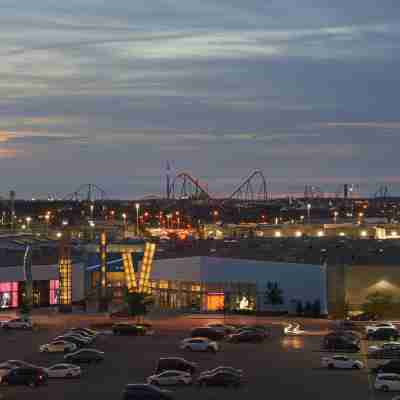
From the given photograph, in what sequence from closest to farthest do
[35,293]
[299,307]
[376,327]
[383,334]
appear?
[383,334] < [376,327] < [299,307] < [35,293]

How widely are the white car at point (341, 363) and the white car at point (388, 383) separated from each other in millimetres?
1251

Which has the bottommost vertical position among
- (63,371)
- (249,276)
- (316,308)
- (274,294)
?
(63,371)

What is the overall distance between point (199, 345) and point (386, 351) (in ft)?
7.90

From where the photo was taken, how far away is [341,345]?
12.9m

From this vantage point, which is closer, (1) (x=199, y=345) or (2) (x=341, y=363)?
(2) (x=341, y=363)

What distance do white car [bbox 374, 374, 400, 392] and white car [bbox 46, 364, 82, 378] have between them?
3212mm

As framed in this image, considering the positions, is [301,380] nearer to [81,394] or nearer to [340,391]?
[340,391]

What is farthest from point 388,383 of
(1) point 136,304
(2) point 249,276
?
A: (2) point 249,276

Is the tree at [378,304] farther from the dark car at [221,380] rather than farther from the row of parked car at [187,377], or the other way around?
the dark car at [221,380]

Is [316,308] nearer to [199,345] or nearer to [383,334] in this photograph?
[383,334]

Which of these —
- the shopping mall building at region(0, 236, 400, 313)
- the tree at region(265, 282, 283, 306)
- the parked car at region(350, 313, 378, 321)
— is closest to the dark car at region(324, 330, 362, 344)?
the parked car at region(350, 313, 378, 321)

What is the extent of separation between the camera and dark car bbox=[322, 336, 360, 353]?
12.9 meters

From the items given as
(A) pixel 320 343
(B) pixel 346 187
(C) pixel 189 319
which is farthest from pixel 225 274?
(B) pixel 346 187

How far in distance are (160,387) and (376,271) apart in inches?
300
